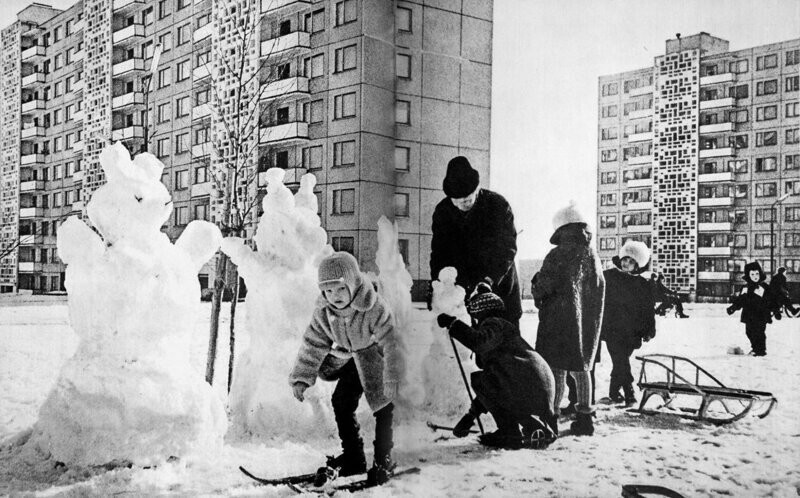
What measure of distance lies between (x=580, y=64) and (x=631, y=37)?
0.23 m

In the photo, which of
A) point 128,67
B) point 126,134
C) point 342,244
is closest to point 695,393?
point 342,244

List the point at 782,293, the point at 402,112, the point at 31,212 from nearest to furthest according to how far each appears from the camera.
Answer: the point at 782,293, the point at 31,212, the point at 402,112

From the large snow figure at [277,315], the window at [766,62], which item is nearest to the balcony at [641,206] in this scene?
the window at [766,62]

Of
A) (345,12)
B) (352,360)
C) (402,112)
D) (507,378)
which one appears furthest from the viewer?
(402,112)

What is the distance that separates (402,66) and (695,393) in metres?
1.89

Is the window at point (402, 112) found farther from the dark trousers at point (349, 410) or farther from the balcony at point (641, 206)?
the dark trousers at point (349, 410)

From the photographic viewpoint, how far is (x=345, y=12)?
3.16 metres

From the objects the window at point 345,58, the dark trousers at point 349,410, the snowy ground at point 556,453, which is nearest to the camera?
the snowy ground at point 556,453

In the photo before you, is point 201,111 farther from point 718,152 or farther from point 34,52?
point 718,152

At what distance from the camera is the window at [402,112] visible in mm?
3264

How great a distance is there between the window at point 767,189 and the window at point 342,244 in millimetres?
1656

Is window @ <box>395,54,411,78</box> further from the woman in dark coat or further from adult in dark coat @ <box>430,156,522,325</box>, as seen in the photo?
the woman in dark coat

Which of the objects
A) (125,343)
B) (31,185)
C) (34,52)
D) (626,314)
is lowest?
(125,343)

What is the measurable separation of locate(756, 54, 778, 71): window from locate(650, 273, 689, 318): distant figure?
0.86 meters
